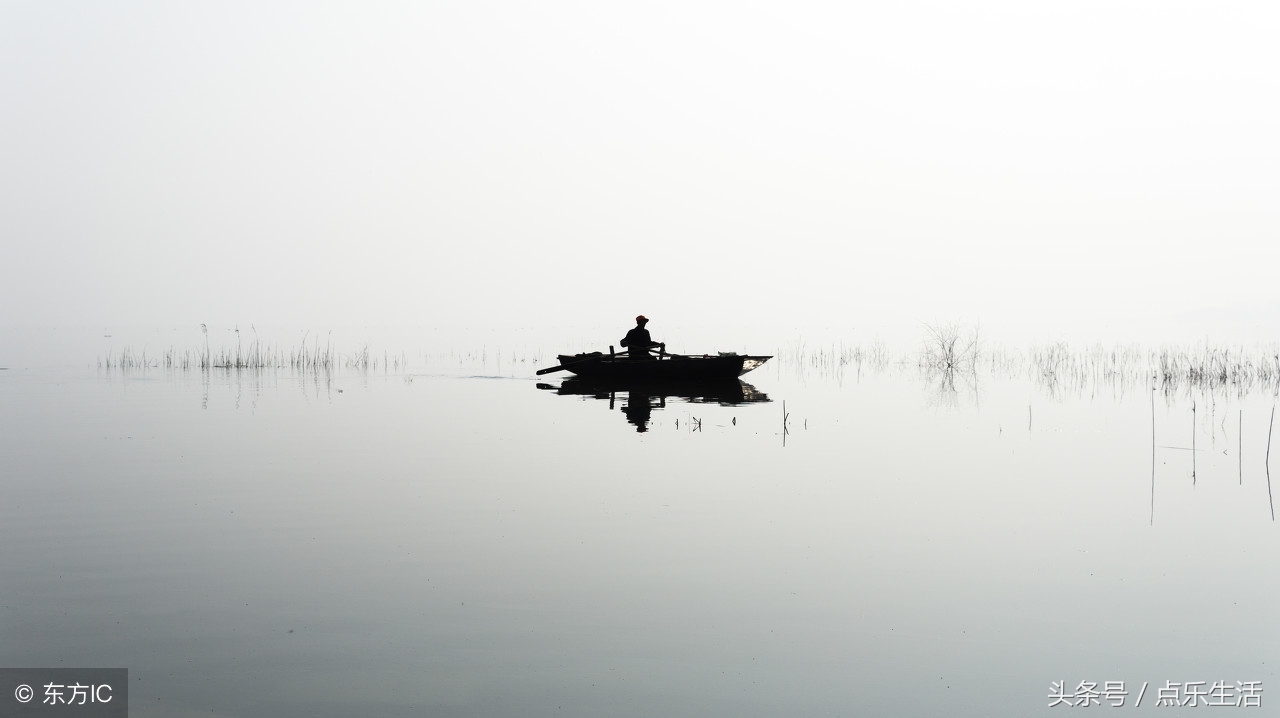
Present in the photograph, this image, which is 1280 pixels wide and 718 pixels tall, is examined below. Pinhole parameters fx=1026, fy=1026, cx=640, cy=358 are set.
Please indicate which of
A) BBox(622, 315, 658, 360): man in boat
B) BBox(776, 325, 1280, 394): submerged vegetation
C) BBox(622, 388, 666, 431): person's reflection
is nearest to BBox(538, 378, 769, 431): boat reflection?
BBox(622, 388, 666, 431): person's reflection

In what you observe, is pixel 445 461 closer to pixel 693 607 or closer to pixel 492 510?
pixel 492 510

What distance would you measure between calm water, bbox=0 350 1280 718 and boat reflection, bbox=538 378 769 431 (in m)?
3.88

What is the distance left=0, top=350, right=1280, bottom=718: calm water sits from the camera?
4703mm

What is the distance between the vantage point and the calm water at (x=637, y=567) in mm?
4703

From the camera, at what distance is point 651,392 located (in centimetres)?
2055

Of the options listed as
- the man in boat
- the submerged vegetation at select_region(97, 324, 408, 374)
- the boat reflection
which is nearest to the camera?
the boat reflection

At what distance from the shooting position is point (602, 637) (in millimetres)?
5207

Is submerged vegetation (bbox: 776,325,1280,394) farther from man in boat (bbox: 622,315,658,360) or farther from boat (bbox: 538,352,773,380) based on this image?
man in boat (bbox: 622,315,658,360)

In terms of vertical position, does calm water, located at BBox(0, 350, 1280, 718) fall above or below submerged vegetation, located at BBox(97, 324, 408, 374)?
below

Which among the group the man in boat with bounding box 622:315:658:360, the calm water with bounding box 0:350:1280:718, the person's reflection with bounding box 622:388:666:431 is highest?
the man in boat with bounding box 622:315:658:360

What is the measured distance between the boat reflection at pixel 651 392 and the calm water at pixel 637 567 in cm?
388

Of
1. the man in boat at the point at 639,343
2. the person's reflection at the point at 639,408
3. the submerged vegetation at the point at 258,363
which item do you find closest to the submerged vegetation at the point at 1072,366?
the man in boat at the point at 639,343

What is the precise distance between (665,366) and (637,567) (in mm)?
14959

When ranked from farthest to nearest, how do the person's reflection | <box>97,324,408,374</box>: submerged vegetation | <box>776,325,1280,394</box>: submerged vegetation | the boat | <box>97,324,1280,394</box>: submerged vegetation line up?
<box>97,324,408,374</box>: submerged vegetation, <box>97,324,1280,394</box>: submerged vegetation, the boat, <box>776,325,1280,394</box>: submerged vegetation, the person's reflection
